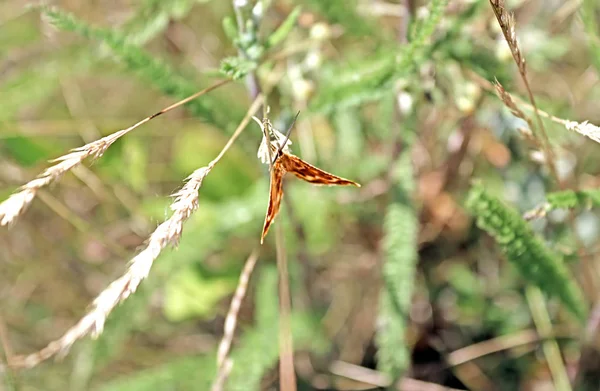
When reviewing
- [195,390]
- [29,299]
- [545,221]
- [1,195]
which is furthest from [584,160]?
[29,299]

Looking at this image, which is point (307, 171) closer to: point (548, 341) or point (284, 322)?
point (284, 322)

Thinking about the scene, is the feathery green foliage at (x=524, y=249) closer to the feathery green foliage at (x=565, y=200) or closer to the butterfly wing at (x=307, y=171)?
the feathery green foliage at (x=565, y=200)

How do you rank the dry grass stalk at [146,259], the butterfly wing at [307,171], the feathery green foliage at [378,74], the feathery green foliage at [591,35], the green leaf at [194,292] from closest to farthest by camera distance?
the dry grass stalk at [146,259], the butterfly wing at [307,171], the feathery green foliage at [378,74], the feathery green foliage at [591,35], the green leaf at [194,292]

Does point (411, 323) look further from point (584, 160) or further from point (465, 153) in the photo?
point (584, 160)

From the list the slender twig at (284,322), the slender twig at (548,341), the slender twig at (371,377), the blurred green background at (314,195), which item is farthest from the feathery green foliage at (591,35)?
the slender twig at (371,377)

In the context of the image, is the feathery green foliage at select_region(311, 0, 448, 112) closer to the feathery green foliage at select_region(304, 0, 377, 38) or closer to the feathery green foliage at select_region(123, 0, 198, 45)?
the feathery green foliage at select_region(304, 0, 377, 38)

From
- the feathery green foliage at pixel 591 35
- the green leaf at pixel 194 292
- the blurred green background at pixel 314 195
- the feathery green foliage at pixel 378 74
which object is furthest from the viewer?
the green leaf at pixel 194 292

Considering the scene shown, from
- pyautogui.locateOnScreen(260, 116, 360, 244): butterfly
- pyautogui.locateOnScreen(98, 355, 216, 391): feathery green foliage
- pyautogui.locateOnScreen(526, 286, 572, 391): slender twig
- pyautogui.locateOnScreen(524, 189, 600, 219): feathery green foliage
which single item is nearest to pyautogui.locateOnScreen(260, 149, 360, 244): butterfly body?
pyautogui.locateOnScreen(260, 116, 360, 244): butterfly
